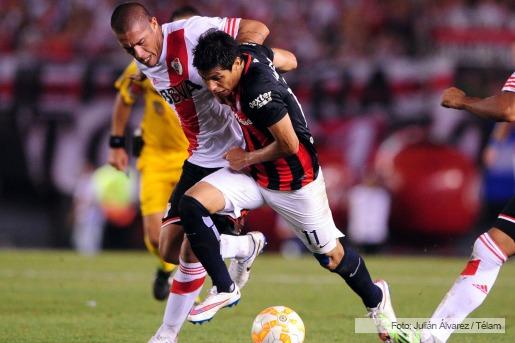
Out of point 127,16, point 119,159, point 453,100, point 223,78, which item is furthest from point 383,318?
point 119,159

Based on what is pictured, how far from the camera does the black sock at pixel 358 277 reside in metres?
6.74

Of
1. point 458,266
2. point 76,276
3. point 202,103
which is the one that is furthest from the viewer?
point 458,266

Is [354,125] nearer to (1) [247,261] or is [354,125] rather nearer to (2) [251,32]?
(1) [247,261]

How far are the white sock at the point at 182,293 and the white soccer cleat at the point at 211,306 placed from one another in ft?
1.98

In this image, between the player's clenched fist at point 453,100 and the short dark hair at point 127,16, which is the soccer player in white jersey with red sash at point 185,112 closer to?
the short dark hair at point 127,16

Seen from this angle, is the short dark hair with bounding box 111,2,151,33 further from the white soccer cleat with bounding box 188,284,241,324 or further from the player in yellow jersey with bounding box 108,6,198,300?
the player in yellow jersey with bounding box 108,6,198,300

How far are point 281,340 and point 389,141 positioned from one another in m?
12.5

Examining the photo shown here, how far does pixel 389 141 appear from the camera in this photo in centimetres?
1852

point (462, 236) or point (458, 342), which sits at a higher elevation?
point (458, 342)

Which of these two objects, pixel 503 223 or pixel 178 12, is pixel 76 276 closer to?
pixel 178 12

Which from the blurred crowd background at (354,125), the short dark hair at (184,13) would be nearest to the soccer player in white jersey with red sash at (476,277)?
the short dark hair at (184,13)

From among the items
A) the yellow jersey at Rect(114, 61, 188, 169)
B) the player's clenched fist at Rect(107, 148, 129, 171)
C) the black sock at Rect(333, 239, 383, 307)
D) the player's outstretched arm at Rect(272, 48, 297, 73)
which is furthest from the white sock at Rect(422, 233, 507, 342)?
the yellow jersey at Rect(114, 61, 188, 169)

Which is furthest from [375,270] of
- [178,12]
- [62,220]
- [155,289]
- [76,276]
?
[62,220]

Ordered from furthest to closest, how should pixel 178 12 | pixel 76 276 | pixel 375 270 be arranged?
pixel 375 270, pixel 76 276, pixel 178 12
